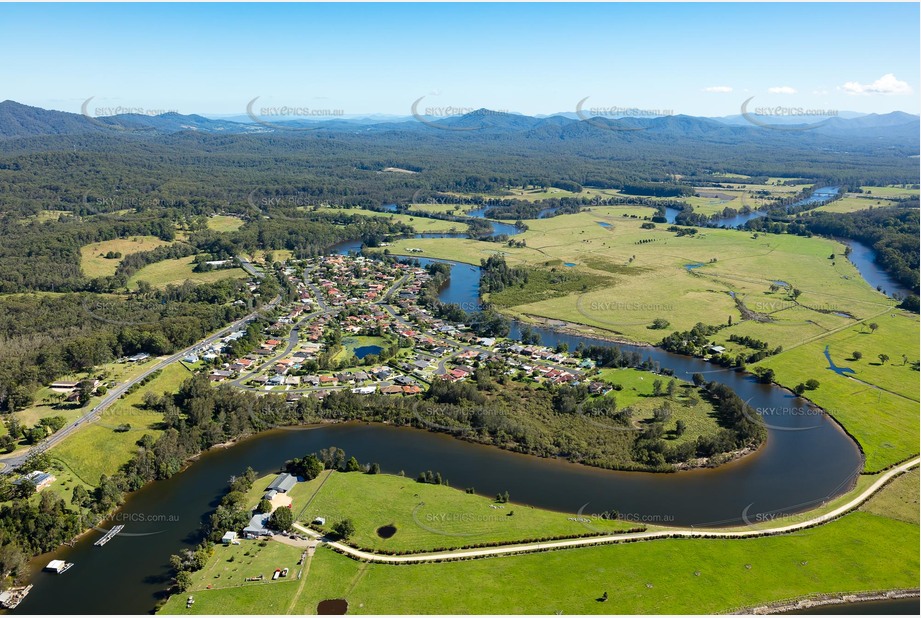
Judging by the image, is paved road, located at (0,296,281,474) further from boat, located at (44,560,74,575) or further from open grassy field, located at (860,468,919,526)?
open grassy field, located at (860,468,919,526)

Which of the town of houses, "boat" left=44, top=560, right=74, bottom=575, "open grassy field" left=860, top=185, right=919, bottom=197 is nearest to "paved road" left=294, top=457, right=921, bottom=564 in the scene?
"boat" left=44, top=560, right=74, bottom=575

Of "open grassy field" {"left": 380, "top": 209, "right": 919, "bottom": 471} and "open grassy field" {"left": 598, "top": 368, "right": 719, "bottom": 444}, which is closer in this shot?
"open grassy field" {"left": 598, "top": 368, "right": 719, "bottom": 444}

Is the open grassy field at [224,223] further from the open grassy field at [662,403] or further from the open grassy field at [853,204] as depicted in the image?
the open grassy field at [853,204]

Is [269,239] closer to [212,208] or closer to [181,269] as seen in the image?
[181,269]

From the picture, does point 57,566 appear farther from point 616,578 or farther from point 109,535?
point 616,578

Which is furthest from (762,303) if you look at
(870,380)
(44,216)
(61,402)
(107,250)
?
(44,216)
